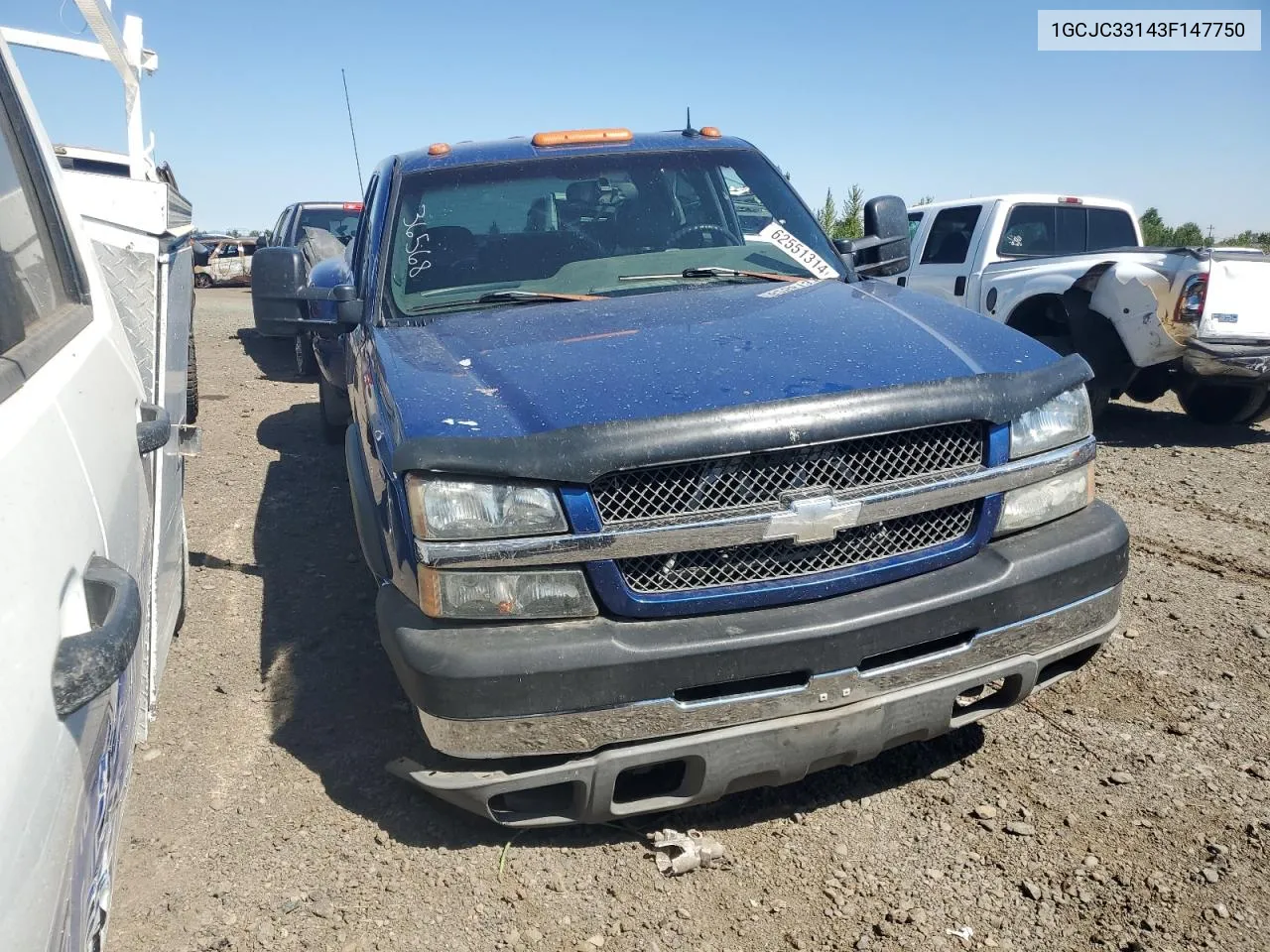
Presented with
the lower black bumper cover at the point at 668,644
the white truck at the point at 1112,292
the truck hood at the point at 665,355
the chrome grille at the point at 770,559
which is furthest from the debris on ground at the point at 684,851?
the white truck at the point at 1112,292

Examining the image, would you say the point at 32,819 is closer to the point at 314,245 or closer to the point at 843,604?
the point at 843,604

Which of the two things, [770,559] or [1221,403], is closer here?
[770,559]

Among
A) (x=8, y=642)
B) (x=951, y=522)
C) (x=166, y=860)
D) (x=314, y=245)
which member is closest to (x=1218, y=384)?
(x=951, y=522)

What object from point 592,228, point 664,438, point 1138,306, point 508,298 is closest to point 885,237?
point 592,228

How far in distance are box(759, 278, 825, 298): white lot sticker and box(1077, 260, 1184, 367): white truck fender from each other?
4168 mm

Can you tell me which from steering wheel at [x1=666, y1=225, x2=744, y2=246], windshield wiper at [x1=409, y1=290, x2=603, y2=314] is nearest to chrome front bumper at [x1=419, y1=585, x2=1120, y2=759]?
windshield wiper at [x1=409, y1=290, x2=603, y2=314]

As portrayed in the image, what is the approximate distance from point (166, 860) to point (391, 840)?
0.59 meters

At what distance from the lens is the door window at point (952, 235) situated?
889 cm

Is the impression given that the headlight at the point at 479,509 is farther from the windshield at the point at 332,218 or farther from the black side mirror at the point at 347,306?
the windshield at the point at 332,218

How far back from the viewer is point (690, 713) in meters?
2.38

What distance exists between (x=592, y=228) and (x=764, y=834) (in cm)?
222

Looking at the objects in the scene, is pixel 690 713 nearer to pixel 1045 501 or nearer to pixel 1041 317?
pixel 1045 501

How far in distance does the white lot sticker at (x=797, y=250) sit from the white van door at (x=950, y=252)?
4.96m

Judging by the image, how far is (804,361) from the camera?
8.65 ft
